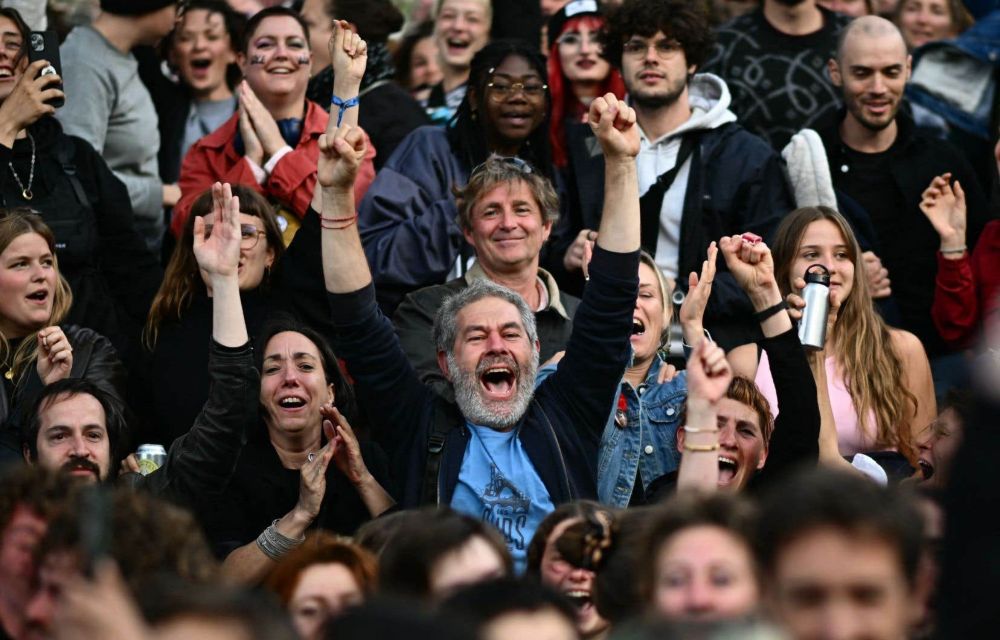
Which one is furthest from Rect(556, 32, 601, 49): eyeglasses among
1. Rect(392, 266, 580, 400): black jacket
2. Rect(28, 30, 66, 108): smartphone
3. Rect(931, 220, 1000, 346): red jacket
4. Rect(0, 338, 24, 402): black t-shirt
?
Rect(0, 338, 24, 402): black t-shirt

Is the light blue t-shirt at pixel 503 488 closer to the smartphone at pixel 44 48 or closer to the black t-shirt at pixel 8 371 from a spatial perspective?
the black t-shirt at pixel 8 371

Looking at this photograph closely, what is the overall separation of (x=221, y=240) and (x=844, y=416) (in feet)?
8.19

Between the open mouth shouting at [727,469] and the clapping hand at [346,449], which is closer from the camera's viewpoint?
the open mouth shouting at [727,469]

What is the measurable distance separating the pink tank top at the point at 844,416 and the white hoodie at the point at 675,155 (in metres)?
0.99

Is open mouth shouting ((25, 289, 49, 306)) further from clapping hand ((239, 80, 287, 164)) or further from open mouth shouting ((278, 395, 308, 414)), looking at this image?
clapping hand ((239, 80, 287, 164))

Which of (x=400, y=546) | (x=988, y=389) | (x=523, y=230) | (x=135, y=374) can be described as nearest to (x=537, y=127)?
(x=523, y=230)

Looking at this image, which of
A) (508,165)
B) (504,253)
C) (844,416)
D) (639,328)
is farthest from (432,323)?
(844,416)

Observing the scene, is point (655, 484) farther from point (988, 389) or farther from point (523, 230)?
point (988, 389)

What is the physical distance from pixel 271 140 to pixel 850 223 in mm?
2576

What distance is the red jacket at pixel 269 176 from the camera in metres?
8.64

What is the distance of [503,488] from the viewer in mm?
6859

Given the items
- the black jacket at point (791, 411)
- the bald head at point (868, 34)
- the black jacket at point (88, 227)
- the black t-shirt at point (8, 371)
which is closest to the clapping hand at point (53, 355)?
the black t-shirt at point (8, 371)

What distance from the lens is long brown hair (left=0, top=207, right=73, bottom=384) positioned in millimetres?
7852

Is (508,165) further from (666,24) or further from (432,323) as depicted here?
(666,24)
